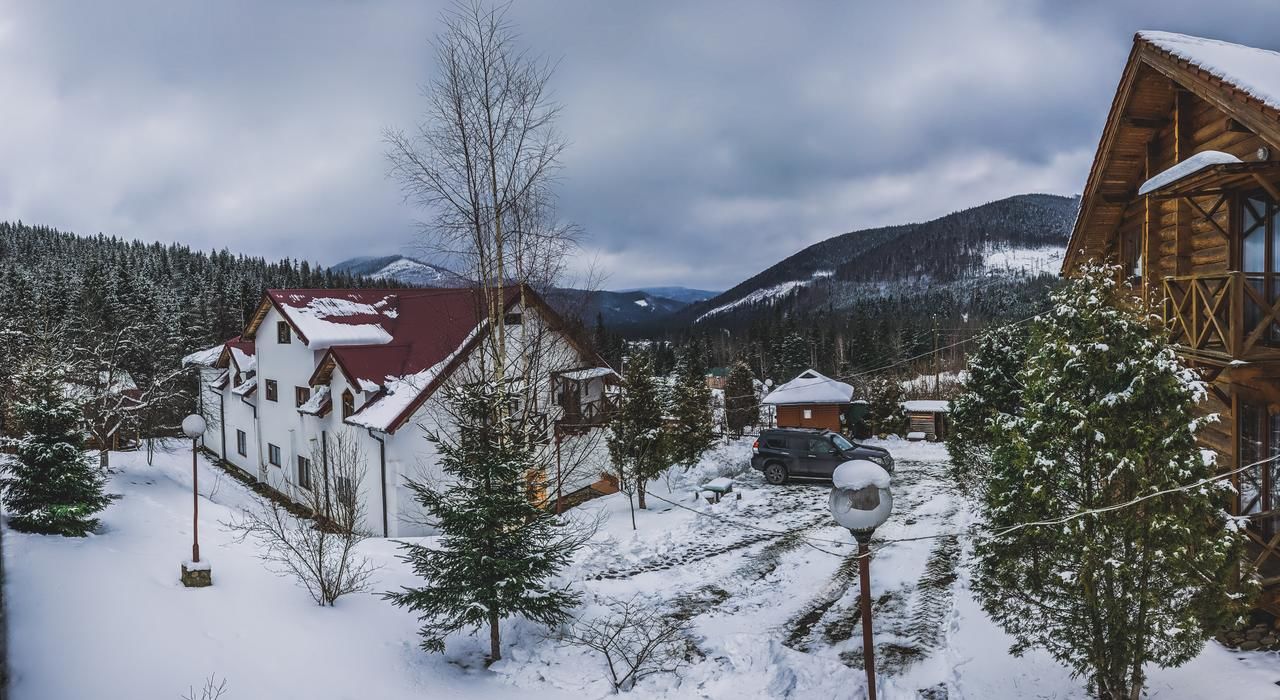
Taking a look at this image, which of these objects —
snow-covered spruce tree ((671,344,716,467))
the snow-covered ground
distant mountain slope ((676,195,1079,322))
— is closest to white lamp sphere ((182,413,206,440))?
the snow-covered ground

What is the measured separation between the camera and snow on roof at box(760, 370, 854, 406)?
32.5 metres

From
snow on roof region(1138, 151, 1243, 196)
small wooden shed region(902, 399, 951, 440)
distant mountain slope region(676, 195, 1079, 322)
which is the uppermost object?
distant mountain slope region(676, 195, 1079, 322)

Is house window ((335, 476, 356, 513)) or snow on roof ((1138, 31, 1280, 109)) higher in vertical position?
snow on roof ((1138, 31, 1280, 109))

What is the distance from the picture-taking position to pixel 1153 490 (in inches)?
251

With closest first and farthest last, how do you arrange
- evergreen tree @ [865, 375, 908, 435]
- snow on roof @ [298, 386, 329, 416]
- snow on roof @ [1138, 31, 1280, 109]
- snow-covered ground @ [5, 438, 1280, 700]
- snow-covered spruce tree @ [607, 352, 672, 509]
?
snow-covered ground @ [5, 438, 1280, 700], snow on roof @ [1138, 31, 1280, 109], snow-covered spruce tree @ [607, 352, 672, 509], snow on roof @ [298, 386, 329, 416], evergreen tree @ [865, 375, 908, 435]

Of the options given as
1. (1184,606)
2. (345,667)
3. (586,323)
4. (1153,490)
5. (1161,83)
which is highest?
(1161,83)

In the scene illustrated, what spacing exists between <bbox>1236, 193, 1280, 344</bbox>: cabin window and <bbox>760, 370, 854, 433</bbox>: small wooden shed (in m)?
23.9

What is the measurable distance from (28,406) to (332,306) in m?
10.9

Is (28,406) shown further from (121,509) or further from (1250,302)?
(1250,302)

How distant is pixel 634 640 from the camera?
936 centimetres

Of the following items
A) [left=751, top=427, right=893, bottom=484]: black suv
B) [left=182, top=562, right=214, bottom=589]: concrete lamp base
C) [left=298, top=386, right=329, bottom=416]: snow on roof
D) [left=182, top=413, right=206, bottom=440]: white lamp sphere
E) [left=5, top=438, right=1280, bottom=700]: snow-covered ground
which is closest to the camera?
[left=5, top=438, right=1280, bottom=700]: snow-covered ground

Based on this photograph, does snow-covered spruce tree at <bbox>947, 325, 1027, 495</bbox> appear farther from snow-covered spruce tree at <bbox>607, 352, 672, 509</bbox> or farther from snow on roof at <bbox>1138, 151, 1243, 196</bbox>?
snow on roof at <bbox>1138, 151, 1243, 196</bbox>

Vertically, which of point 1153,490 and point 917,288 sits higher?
point 917,288

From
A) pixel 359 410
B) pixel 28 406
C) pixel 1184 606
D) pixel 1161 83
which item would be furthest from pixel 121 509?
pixel 1161 83
